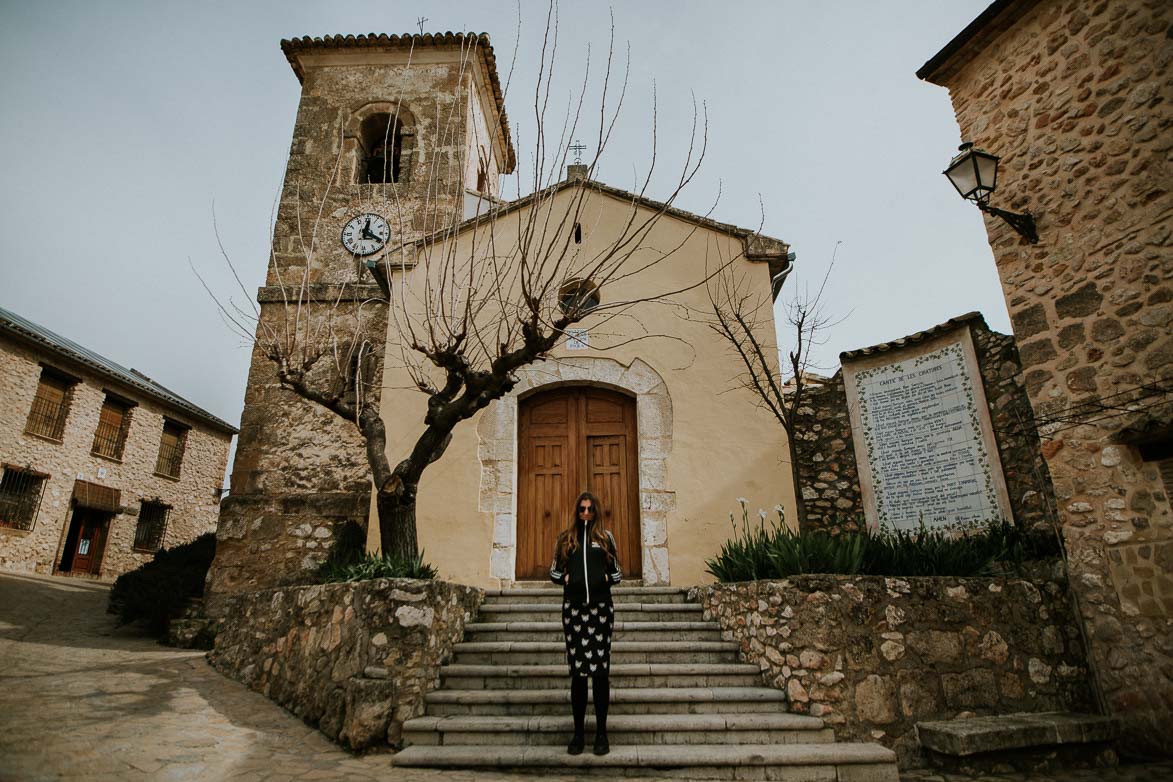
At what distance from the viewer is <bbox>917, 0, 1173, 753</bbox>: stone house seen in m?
4.27

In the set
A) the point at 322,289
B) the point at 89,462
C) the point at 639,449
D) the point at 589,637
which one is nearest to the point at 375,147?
the point at 322,289

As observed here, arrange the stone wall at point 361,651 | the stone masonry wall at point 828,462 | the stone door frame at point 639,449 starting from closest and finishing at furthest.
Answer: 1. the stone wall at point 361,651
2. the stone door frame at point 639,449
3. the stone masonry wall at point 828,462

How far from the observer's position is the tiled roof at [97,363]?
44.8ft

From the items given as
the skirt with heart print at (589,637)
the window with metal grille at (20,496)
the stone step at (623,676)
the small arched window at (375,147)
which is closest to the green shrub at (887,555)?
the stone step at (623,676)

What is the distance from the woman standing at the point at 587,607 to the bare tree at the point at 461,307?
1.70 metres

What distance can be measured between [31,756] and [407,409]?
4460mm

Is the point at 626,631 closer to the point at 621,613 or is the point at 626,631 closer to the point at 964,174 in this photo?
the point at 621,613

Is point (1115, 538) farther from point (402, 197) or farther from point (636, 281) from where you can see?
point (402, 197)

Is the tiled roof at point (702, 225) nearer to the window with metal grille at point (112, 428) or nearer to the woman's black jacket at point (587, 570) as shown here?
the woman's black jacket at point (587, 570)

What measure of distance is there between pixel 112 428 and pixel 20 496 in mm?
2947

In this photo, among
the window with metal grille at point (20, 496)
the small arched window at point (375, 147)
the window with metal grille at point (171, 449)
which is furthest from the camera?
the window with metal grille at point (171, 449)

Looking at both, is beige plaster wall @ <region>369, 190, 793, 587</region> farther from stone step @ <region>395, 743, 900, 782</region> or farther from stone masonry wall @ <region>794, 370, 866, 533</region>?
stone step @ <region>395, 743, 900, 782</region>

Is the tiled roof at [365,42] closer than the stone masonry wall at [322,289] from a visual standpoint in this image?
No

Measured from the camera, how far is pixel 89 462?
15.3 metres
